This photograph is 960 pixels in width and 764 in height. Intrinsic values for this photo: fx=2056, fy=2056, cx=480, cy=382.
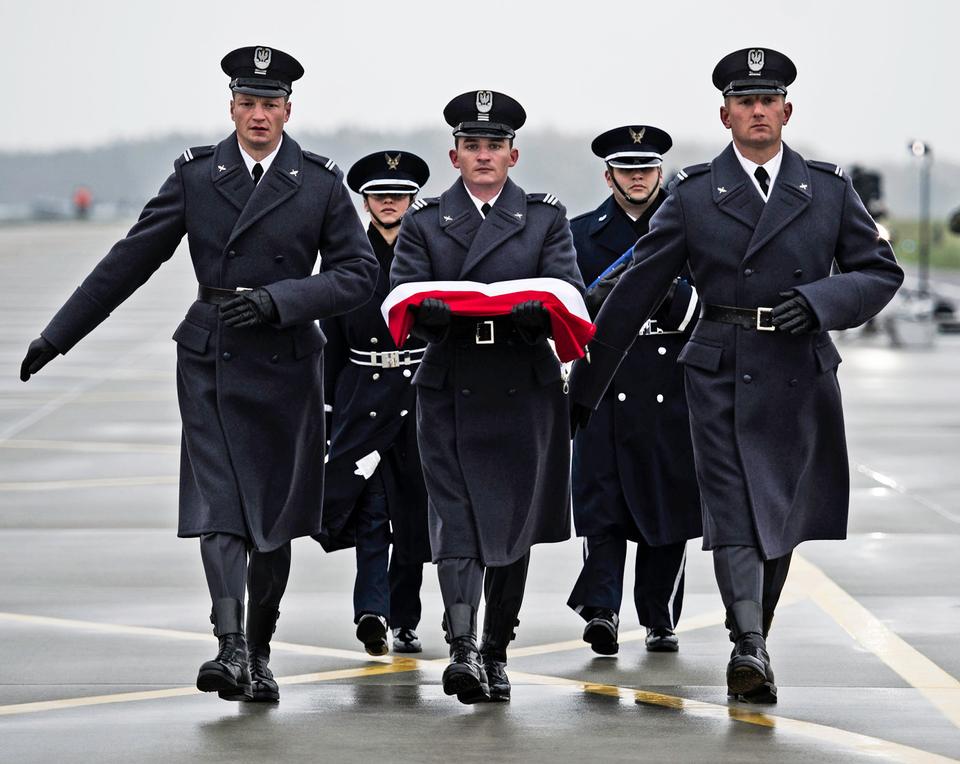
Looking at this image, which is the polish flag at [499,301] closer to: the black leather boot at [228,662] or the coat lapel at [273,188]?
the coat lapel at [273,188]

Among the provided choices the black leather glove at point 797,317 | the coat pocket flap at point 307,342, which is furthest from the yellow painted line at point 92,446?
the black leather glove at point 797,317

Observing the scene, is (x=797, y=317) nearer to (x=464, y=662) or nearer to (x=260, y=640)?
(x=464, y=662)

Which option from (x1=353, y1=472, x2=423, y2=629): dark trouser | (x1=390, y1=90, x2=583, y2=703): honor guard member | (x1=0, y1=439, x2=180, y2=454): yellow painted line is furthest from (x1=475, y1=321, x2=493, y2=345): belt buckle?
(x1=0, y1=439, x2=180, y2=454): yellow painted line

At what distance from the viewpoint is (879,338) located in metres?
29.9

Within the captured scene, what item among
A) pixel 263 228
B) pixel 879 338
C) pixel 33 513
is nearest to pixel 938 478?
pixel 33 513

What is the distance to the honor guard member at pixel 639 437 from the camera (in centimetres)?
820

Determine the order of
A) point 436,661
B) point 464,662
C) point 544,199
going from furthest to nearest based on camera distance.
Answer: point 436,661 → point 544,199 → point 464,662

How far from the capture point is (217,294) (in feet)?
23.3

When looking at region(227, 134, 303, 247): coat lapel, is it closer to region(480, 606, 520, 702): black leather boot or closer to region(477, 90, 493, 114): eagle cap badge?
region(477, 90, 493, 114): eagle cap badge

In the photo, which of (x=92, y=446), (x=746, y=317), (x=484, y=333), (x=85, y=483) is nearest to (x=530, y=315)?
(x=484, y=333)

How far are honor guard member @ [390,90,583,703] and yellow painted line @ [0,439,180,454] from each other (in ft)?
27.8

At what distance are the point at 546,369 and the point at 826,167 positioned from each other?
1.22 metres

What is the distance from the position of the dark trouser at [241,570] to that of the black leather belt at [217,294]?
810 mm

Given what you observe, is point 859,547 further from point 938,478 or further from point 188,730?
point 188,730
